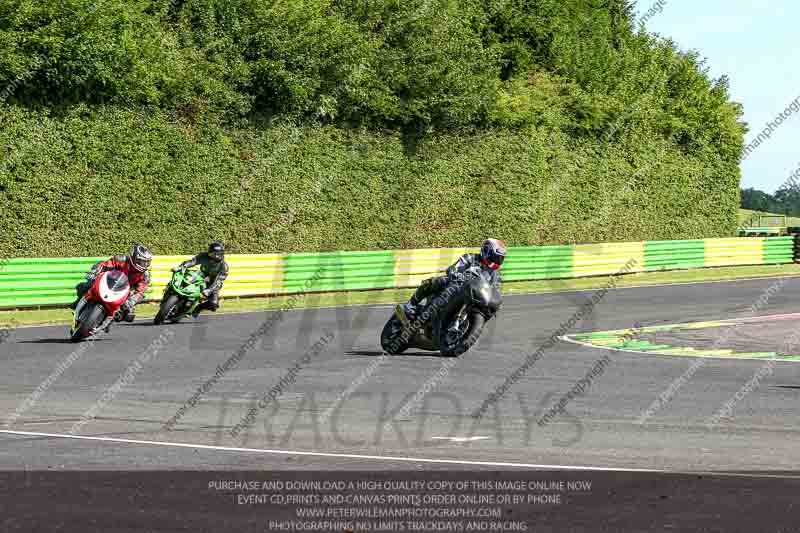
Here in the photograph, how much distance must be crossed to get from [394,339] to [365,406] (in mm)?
4848

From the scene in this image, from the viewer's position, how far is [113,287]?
59.1 ft

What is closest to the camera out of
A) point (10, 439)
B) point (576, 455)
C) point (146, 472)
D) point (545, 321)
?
point (146, 472)

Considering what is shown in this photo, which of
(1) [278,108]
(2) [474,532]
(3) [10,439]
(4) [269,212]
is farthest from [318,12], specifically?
(2) [474,532]

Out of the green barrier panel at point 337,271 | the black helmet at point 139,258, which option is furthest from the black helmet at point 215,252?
the green barrier panel at point 337,271

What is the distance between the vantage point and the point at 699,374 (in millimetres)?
15617

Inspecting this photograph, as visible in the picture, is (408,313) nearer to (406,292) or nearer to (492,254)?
(492,254)

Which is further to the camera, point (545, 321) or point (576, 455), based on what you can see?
point (545, 321)

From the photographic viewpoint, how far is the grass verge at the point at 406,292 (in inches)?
951

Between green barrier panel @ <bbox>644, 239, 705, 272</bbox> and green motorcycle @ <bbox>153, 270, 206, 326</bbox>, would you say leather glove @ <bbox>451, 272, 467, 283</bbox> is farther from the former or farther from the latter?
green barrier panel @ <bbox>644, 239, 705, 272</bbox>

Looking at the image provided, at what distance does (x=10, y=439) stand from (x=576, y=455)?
421 centimetres

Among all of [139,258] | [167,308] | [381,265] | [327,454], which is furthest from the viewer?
[381,265]

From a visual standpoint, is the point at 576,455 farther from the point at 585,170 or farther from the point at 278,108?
the point at 585,170

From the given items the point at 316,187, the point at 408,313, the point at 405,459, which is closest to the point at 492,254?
the point at 408,313

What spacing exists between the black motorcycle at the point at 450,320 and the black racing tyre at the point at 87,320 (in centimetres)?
402
